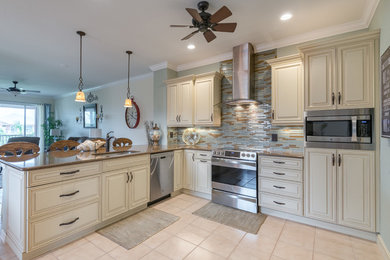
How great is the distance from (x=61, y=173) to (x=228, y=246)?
1.98 metres

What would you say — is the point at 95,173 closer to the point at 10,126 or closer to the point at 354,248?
the point at 354,248

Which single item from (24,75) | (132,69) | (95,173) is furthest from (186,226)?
(24,75)

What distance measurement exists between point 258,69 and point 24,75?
6.11 m

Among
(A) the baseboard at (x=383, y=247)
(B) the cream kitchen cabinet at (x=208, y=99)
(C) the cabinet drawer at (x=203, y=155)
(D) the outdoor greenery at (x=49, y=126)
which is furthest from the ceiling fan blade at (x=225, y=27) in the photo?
(D) the outdoor greenery at (x=49, y=126)

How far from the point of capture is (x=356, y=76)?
2158mm

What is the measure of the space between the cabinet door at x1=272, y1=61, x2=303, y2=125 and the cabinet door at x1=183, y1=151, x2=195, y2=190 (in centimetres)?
161

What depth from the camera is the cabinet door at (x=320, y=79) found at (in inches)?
90.7

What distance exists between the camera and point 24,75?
16.4ft

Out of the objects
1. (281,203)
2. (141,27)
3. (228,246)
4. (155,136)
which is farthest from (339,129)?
(155,136)

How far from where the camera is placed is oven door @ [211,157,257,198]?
2.78m

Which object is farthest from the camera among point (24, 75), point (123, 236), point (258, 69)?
point (24, 75)

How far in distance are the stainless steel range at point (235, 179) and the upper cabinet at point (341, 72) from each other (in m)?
1.17

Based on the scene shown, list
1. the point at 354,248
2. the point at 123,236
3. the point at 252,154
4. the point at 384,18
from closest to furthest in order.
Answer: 1. the point at 384,18
2. the point at 354,248
3. the point at 123,236
4. the point at 252,154

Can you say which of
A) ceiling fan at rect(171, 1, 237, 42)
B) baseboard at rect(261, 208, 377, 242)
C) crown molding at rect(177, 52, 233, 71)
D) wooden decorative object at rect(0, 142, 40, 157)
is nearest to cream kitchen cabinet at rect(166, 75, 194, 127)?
crown molding at rect(177, 52, 233, 71)
